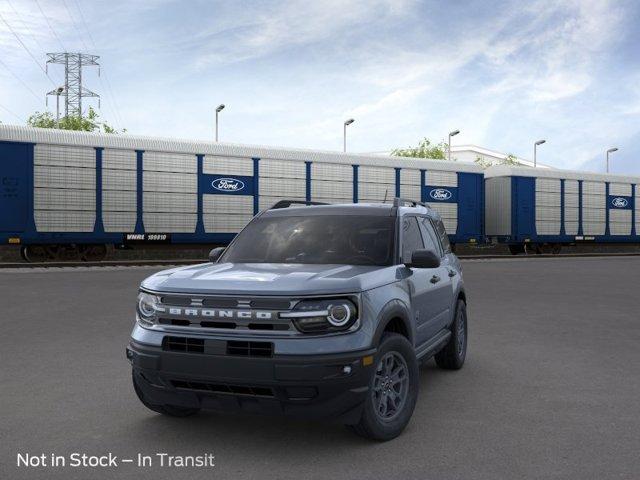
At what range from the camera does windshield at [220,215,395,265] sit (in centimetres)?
523

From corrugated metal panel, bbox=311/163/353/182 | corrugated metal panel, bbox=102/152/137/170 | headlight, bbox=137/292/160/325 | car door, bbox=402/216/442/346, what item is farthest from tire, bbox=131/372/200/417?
corrugated metal panel, bbox=311/163/353/182

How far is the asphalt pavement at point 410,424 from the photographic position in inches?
158

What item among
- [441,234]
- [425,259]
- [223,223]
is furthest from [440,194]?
[425,259]

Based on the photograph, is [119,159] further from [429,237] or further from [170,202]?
[429,237]

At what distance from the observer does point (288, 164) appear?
26625 mm

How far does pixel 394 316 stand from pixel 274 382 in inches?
43.4

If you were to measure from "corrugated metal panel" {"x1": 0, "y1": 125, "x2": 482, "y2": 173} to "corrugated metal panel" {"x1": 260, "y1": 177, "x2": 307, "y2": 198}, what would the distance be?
941 millimetres

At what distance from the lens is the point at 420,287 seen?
5426 millimetres

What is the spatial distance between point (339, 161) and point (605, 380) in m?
21.9

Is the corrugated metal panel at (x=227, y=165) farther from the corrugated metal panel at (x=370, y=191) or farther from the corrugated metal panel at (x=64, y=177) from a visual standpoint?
the corrugated metal panel at (x=370, y=191)

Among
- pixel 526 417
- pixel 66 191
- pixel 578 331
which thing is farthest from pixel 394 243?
pixel 66 191

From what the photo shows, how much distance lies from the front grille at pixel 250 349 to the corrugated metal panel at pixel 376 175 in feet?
80.1

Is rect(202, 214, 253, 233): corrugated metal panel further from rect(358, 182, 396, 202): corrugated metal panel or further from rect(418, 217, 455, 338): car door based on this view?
rect(418, 217, 455, 338): car door

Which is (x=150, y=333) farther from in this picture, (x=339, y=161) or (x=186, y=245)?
(x=339, y=161)
